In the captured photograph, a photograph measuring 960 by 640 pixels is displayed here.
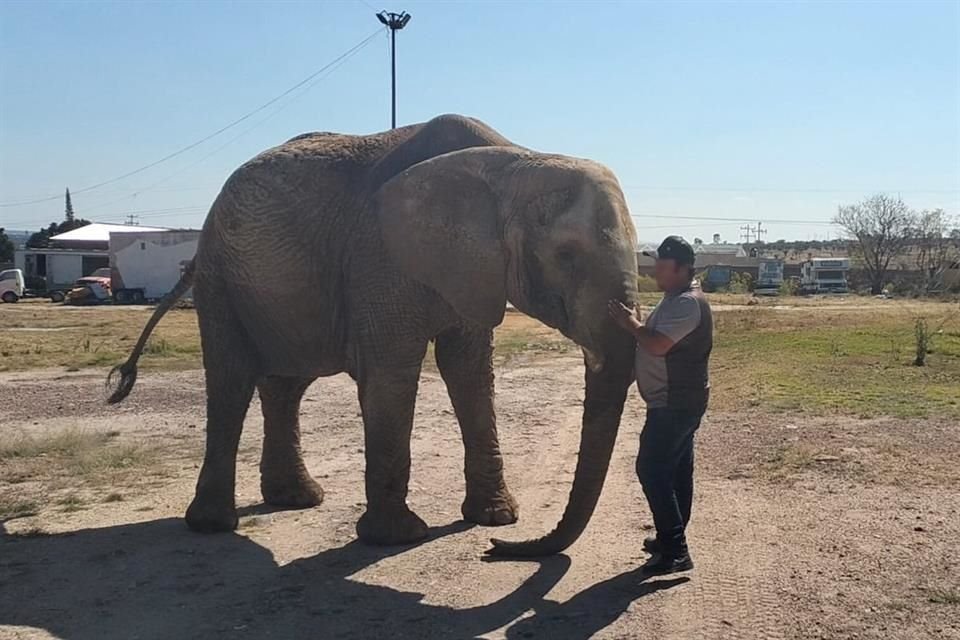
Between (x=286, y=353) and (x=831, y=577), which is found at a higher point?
(x=286, y=353)

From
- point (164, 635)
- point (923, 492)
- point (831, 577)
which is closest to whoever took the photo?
point (164, 635)

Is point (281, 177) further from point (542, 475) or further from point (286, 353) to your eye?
point (542, 475)

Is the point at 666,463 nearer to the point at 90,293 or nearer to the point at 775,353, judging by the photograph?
the point at 775,353

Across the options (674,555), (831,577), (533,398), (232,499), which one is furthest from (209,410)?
(533,398)

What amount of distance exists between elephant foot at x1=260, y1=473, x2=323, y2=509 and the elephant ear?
218 cm

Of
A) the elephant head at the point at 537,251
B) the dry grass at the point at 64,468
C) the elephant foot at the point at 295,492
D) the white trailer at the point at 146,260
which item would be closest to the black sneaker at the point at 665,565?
the elephant head at the point at 537,251

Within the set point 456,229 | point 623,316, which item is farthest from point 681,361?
point 456,229

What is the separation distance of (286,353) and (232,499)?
1.08 m

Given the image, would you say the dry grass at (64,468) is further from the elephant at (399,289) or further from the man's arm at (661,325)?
the man's arm at (661,325)

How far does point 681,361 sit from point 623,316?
1.72 ft

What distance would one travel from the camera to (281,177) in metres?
6.74

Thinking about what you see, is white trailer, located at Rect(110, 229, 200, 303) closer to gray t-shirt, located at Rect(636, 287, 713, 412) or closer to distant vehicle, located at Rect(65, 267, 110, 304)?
distant vehicle, located at Rect(65, 267, 110, 304)

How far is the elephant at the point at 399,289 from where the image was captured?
5.20 metres

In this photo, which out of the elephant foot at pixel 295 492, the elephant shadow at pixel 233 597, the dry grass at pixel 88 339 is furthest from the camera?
the dry grass at pixel 88 339
